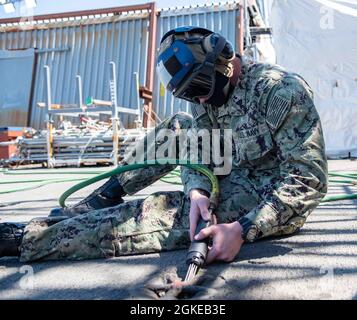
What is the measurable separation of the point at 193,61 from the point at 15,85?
31.9ft

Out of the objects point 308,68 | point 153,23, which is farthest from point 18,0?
point 308,68

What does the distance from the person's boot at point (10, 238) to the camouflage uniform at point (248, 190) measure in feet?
0.12

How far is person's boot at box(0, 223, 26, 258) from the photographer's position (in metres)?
1.69

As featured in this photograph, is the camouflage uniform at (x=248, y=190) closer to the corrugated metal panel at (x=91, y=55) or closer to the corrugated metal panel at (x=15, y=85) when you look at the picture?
the corrugated metal panel at (x=91, y=55)

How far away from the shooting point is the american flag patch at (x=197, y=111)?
2.04 meters

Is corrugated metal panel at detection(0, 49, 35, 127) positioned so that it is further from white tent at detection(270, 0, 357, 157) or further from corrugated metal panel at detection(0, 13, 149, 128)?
white tent at detection(270, 0, 357, 157)

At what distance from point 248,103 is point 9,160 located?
734 cm

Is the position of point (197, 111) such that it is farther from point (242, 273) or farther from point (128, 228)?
point (242, 273)

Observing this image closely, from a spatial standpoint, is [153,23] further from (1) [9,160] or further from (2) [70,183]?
(2) [70,183]

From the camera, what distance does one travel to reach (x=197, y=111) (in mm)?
2064

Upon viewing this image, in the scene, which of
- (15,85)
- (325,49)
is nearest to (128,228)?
(325,49)

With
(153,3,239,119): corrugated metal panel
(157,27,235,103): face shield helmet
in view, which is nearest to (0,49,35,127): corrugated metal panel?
(153,3,239,119): corrugated metal panel

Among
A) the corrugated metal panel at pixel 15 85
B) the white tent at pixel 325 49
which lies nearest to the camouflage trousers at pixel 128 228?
the white tent at pixel 325 49

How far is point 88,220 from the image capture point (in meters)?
1.74
